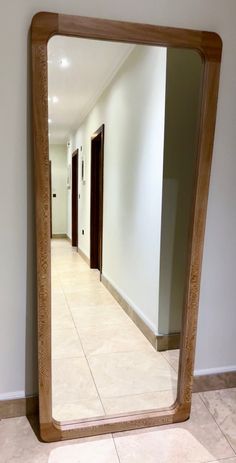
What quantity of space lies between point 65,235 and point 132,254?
473 mm

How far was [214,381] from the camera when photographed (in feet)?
6.40

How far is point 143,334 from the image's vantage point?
1978mm

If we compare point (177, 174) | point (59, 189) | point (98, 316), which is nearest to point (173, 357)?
point (98, 316)

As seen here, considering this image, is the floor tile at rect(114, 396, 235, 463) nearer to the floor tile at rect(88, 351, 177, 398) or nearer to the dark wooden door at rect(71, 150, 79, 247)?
the floor tile at rect(88, 351, 177, 398)

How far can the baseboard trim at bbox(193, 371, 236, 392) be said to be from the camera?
1935mm

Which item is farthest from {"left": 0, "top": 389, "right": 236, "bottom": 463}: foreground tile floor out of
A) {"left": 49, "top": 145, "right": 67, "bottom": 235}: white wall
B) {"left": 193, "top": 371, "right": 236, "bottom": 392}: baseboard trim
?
{"left": 49, "top": 145, "right": 67, "bottom": 235}: white wall

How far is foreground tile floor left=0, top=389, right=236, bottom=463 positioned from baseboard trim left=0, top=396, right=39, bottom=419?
0.03 metres

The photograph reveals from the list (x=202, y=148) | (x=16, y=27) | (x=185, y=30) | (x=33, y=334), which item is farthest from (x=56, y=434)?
(x=185, y=30)

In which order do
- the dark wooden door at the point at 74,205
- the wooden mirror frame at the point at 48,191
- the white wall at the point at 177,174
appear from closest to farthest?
the wooden mirror frame at the point at 48,191
the white wall at the point at 177,174
the dark wooden door at the point at 74,205

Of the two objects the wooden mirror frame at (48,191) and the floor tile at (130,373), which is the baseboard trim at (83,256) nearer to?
the wooden mirror frame at (48,191)

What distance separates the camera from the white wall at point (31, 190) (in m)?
1.42

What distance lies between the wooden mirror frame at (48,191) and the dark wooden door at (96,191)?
49cm

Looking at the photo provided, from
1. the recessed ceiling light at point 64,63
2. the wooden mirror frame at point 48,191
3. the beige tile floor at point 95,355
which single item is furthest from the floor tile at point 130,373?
the recessed ceiling light at point 64,63

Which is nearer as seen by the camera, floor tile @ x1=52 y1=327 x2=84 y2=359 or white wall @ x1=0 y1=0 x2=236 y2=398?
white wall @ x1=0 y1=0 x2=236 y2=398
